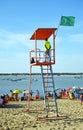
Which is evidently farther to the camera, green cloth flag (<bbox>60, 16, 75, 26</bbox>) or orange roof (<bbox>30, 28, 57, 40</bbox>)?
green cloth flag (<bbox>60, 16, 75, 26</bbox>)

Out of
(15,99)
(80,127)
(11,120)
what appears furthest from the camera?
(15,99)

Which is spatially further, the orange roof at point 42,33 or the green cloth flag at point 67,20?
the green cloth flag at point 67,20

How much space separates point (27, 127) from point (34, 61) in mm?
4138

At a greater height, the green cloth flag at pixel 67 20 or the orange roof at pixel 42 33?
the green cloth flag at pixel 67 20

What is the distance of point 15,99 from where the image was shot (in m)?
32.4

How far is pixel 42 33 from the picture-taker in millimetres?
17891

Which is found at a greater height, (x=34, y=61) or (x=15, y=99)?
(x=34, y=61)

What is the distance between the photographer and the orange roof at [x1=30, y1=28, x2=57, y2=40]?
1738cm

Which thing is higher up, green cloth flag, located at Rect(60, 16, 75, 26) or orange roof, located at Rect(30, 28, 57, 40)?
green cloth flag, located at Rect(60, 16, 75, 26)

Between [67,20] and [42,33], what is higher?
[67,20]

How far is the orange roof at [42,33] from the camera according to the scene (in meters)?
17.4

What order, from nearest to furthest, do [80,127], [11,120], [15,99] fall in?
[80,127]
[11,120]
[15,99]

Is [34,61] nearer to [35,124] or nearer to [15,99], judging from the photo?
[35,124]

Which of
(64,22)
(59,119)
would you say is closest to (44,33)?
(64,22)
